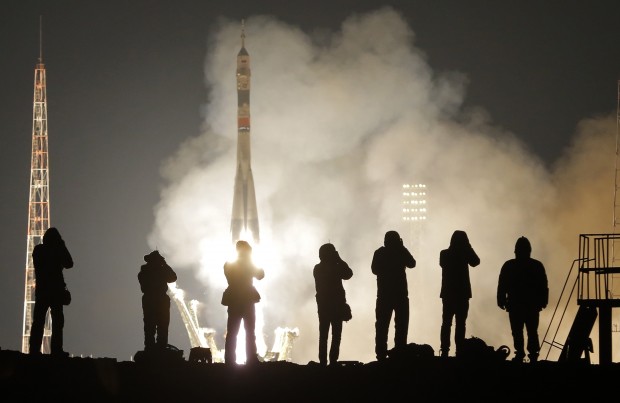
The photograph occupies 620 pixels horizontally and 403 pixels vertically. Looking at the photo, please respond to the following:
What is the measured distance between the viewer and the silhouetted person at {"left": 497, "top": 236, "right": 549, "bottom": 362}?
67.7 ft

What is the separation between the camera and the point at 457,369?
18.7m

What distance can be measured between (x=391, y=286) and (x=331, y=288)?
91cm

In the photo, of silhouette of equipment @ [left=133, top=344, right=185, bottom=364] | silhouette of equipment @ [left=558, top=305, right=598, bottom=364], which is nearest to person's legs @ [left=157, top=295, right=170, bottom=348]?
silhouette of equipment @ [left=133, top=344, right=185, bottom=364]

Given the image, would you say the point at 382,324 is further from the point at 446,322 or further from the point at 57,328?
the point at 57,328

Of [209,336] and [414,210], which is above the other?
[414,210]

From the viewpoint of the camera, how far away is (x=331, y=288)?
21.0 metres

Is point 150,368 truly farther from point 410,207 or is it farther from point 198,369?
point 410,207

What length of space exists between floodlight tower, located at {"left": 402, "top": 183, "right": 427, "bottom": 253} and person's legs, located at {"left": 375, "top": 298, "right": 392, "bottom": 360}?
65.3m

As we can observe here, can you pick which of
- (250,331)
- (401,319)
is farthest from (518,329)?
(250,331)

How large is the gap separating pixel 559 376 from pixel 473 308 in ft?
201

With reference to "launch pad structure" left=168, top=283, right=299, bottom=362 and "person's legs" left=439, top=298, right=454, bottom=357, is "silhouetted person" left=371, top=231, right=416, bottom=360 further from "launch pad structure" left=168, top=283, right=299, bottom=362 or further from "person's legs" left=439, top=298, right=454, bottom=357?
"launch pad structure" left=168, top=283, right=299, bottom=362

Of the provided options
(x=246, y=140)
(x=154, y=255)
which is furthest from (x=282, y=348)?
(x=154, y=255)

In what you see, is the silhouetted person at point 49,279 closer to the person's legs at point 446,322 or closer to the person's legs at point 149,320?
the person's legs at point 149,320

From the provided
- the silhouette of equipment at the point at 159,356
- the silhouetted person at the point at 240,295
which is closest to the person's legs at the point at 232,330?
the silhouetted person at the point at 240,295
